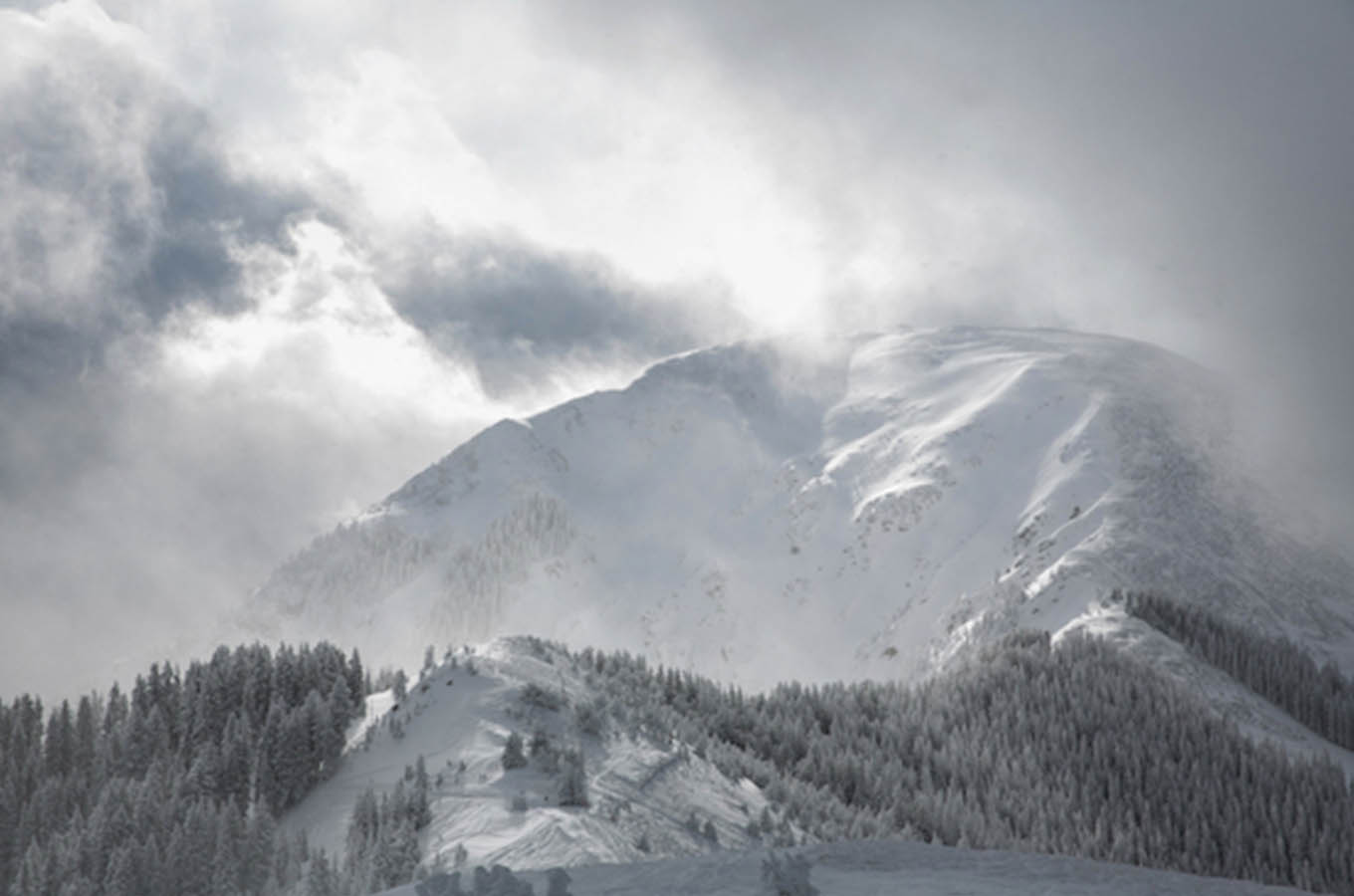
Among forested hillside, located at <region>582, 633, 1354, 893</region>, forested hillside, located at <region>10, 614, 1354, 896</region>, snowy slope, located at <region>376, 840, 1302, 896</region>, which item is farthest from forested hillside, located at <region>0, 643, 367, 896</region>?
snowy slope, located at <region>376, 840, 1302, 896</region>

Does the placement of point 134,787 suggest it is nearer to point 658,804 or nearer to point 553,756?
point 553,756

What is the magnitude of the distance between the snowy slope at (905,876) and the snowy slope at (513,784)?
3225cm

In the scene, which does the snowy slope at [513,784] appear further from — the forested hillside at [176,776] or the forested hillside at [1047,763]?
the forested hillside at [1047,763]

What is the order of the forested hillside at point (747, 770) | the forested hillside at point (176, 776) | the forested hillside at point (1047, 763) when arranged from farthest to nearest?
the forested hillside at point (1047, 763)
the forested hillside at point (747, 770)
the forested hillside at point (176, 776)

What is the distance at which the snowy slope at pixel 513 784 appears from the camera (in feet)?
176

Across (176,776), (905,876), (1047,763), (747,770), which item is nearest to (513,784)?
(176,776)

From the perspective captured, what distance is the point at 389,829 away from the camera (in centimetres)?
5703

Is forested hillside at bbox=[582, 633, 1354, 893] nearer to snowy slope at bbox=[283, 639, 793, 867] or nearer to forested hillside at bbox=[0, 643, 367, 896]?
snowy slope at bbox=[283, 639, 793, 867]

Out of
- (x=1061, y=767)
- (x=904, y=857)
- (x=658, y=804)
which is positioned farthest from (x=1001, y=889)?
(x=1061, y=767)

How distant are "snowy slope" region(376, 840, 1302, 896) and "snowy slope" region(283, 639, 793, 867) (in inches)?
1270

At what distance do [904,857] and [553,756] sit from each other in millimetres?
54098

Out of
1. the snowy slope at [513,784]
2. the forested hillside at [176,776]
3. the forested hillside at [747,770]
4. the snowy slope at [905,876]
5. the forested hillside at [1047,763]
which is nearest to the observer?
the snowy slope at [905,876]

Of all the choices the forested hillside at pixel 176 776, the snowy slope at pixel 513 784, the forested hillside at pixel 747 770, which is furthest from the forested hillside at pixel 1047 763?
the forested hillside at pixel 176 776

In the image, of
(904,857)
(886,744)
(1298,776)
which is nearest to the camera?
(904,857)
